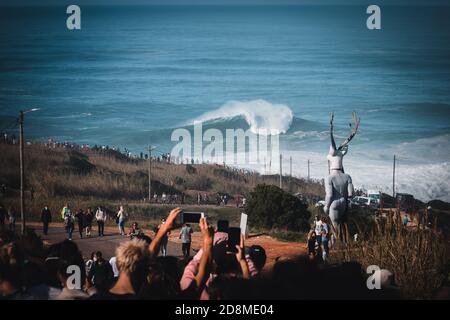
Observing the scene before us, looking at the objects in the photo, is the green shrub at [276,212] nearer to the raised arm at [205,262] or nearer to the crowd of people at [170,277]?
the crowd of people at [170,277]

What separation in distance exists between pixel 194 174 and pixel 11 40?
27344 mm

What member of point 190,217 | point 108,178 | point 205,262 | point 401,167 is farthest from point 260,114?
point 205,262

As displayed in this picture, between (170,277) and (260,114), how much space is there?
58.2 metres

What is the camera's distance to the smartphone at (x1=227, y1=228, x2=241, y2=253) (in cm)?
1268

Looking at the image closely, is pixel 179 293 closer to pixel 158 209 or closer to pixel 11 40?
pixel 158 209

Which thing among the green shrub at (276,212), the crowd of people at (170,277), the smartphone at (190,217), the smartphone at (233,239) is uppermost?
the smartphone at (190,217)

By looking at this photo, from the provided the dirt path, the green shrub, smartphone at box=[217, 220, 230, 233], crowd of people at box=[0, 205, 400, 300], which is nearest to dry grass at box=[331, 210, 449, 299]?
the dirt path

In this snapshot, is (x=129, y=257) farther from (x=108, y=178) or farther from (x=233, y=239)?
(x=108, y=178)

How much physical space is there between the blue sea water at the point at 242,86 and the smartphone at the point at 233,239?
1451 inches

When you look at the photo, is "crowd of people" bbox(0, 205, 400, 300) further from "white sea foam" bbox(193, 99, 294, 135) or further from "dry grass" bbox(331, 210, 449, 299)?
"white sea foam" bbox(193, 99, 294, 135)

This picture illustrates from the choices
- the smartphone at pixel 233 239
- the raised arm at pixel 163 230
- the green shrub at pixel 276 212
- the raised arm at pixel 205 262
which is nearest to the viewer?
the raised arm at pixel 205 262

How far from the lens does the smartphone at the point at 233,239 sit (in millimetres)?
12680

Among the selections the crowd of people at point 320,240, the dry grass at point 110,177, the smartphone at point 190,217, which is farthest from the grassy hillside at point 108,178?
the smartphone at point 190,217
